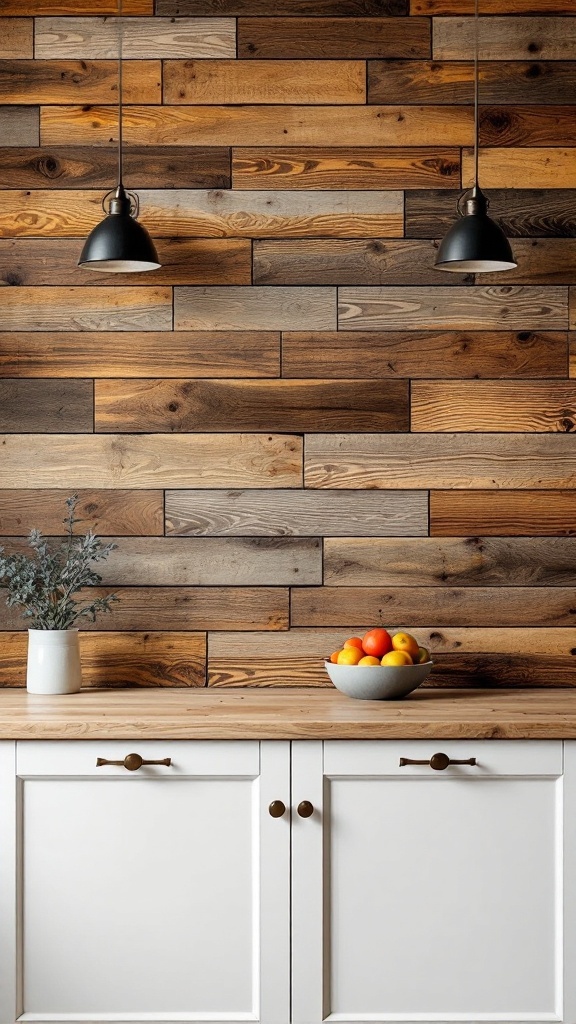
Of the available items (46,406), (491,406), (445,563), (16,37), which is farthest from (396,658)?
(16,37)

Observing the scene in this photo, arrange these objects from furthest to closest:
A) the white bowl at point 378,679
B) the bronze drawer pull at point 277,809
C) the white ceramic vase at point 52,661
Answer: the white ceramic vase at point 52,661 < the white bowl at point 378,679 < the bronze drawer pull at point 277,809

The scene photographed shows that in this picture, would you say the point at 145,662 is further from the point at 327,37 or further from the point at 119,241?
the point at 327,37

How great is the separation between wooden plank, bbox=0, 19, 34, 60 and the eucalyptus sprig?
121 centimetres

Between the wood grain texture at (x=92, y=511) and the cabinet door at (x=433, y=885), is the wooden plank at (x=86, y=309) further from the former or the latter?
the cabinet door at (x=433, y=885)

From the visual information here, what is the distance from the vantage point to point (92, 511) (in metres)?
2.71

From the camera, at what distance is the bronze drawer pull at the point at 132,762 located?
7.06 ft

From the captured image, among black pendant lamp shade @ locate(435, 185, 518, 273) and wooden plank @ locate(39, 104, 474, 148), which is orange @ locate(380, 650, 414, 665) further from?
wooden plank @ locate(39, 104, 474, 148)

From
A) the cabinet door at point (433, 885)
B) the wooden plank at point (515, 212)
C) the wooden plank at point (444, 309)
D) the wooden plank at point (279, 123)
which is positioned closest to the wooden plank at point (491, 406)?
the wooden plank at point (444, 309)

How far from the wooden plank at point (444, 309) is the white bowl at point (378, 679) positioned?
3.01 feet

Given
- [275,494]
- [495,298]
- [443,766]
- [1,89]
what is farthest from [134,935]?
[1,89]

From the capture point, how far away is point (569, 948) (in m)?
2.17

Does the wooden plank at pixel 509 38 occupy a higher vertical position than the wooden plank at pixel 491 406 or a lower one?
higher

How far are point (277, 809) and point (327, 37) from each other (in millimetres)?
1987

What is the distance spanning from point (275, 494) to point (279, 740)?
76cm
